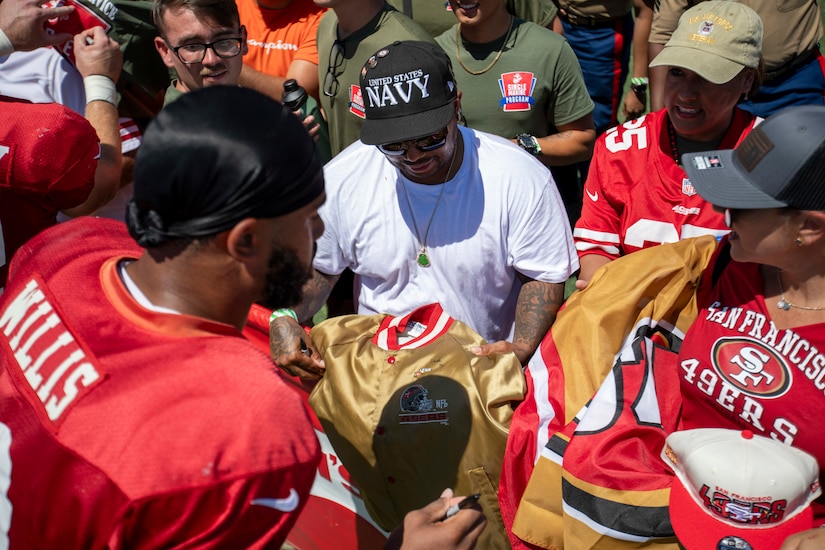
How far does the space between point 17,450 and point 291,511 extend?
23.3 inches

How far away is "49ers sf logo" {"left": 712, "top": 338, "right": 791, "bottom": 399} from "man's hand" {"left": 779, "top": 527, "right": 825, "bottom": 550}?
0.41 metres

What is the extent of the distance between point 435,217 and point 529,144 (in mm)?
1298

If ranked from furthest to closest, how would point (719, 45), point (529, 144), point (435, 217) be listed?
1. point (529, 144)
2. point (719, 45)
3. point (435, 217)

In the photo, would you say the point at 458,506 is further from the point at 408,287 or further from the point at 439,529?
the point at 408,287

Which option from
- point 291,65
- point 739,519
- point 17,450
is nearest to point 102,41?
point 291,65

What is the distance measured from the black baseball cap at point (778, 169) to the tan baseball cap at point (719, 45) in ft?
3.45

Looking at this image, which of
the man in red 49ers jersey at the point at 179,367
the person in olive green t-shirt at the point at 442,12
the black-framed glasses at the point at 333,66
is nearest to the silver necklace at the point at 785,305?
the man in red 49ers jersey at the point at 179,367

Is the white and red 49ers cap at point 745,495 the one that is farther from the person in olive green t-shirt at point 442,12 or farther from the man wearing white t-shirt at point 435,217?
the person in olive green t-shirt at point 442,12

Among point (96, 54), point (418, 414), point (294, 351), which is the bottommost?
point (294, 351)

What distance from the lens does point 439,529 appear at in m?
2.07

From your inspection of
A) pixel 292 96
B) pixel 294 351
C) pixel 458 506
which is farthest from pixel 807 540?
pixel 292 96

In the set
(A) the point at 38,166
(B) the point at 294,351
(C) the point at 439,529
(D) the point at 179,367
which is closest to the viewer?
(D) the point at 179,367

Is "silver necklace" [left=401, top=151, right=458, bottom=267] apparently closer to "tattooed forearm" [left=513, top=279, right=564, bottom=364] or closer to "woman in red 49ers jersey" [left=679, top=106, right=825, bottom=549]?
"tattooed forearm" [left=513, top=279, right=564, bottom=364]

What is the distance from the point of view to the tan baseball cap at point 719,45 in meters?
3.54
